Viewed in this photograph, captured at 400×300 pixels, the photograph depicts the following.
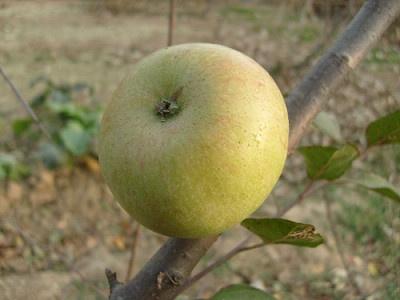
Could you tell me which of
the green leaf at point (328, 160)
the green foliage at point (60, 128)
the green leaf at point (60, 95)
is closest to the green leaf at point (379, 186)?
the green leaf at point (328, 160)

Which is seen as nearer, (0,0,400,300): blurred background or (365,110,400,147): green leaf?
(365,110,400,147): green leaf

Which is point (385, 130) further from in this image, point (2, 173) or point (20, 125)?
point (20, 125)

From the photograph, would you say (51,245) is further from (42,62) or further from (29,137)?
(42,62)

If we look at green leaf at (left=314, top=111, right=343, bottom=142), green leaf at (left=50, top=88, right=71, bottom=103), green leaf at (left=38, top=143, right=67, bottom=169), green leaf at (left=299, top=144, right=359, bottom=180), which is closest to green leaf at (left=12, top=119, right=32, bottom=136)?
green leaf at (left=38, top=143, right=67, bottom=169)

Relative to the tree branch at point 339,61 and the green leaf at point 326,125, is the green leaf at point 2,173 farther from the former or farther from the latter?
the tree branch at point 339,61

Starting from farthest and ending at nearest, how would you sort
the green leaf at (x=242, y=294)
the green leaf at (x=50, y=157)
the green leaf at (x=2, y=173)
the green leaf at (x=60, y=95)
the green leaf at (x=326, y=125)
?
1. the green leaf at (x=60, y=95)
2. the green leaf at (x=50, y=157)
3. the green leaf at (x=2, y=173)
4. the green leaf at (x=326, y=125)
5. the green leaf at (x=242, y=294)

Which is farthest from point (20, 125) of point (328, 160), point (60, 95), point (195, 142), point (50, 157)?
point (195, 142)

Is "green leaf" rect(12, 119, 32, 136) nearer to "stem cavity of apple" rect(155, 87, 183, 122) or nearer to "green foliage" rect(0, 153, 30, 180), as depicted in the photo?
"green foliage" rect(0, 153, 30, 180)
